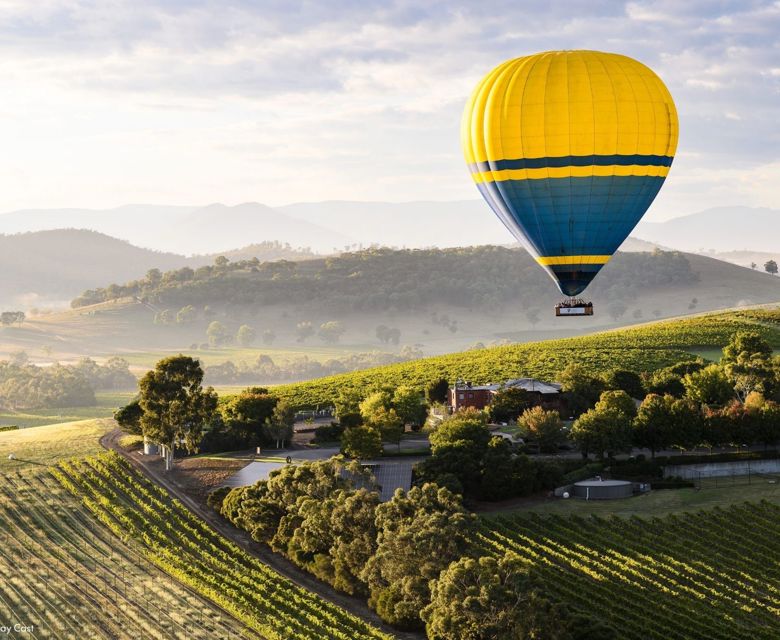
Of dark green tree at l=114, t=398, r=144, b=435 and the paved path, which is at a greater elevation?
dark green tree at l=114, t=398, r=144, b=435

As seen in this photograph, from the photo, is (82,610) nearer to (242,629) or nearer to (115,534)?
(242,629)

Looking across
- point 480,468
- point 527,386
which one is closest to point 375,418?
point 480,468

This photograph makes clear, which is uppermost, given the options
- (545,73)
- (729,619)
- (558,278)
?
(545,73)

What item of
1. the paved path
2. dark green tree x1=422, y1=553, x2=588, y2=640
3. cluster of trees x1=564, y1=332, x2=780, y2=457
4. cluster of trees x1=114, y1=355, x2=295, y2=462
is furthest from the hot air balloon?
cluster of trees x1=114, y1=355, x2=295, y2=462

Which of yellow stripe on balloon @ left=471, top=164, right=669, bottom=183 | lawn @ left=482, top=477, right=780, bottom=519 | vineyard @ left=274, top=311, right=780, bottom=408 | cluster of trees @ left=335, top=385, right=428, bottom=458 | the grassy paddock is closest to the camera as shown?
yellow stripe on balloon @ left=471, top=164, right=669, bottom=183

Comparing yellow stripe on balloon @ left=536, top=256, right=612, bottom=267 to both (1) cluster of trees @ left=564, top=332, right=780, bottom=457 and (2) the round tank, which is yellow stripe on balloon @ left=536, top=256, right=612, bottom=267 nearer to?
(2) the round tank

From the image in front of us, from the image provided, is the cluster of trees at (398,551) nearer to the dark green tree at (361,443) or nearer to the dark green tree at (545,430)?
the dark green tree at (361,443)

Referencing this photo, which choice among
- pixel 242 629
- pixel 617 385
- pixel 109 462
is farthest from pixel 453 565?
pixel 617 385
